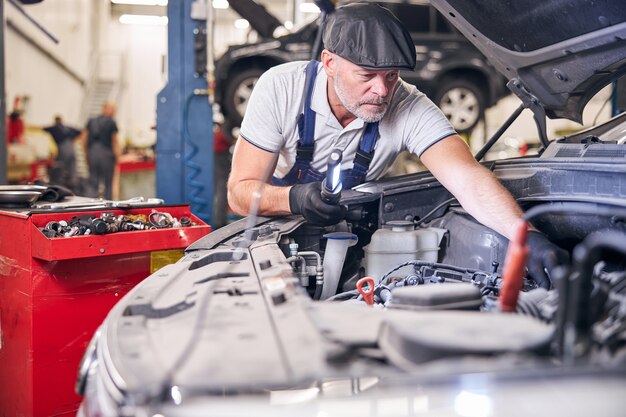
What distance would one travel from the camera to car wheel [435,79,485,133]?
25.7 ft

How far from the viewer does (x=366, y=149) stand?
7.59 feet

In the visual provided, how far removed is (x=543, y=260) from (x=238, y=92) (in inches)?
232

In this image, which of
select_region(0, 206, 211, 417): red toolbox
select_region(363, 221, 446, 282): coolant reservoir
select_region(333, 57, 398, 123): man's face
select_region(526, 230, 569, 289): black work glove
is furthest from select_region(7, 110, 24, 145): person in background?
select_region(526, 230, 569, 289): black work glove

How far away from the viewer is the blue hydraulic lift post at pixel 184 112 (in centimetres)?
432

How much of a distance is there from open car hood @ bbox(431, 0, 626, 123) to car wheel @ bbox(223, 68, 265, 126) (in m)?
5.05

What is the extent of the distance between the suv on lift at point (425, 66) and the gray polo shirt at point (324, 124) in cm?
465

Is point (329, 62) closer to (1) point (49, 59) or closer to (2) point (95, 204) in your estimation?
(2) point (95, 204)

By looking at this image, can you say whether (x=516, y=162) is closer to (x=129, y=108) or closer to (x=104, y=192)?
(x=104, y=192)

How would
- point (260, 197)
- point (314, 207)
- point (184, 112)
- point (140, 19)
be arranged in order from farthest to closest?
point (140, 19) → point (184, 112) → point (260, 197) → point (314, 207)

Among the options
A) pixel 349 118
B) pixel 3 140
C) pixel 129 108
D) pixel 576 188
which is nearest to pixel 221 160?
pixel 3 140

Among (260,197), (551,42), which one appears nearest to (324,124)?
(260,197)

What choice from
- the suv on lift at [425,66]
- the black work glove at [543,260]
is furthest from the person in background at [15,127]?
the black work glove at [543,260]

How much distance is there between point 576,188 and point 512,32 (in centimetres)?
57

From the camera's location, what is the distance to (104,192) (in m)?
8.55
